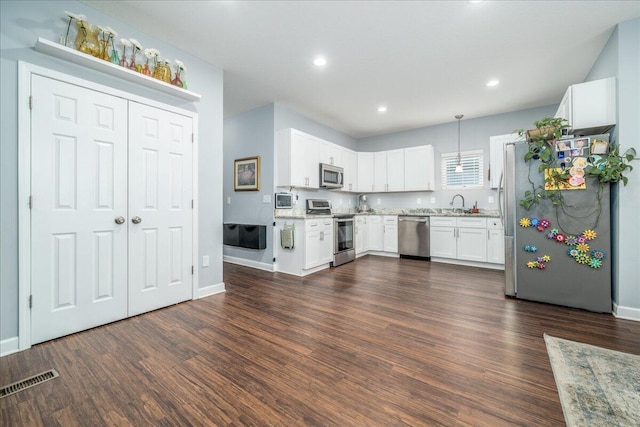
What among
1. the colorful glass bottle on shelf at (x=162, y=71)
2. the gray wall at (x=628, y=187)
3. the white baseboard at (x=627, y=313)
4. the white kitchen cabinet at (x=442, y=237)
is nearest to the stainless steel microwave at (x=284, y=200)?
the colorful glass bottle on shelf at (x=162, y=71)

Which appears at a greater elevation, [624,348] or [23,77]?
[23,77]

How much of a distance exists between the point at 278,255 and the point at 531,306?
11.4ft

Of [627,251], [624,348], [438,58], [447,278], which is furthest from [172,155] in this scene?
[627,251]

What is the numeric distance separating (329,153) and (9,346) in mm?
4736

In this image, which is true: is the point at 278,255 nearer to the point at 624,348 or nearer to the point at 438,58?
the point at 438,58

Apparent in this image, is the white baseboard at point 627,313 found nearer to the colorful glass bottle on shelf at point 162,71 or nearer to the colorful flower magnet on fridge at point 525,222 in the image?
the colorful flower magnet on fridge at point 525,222

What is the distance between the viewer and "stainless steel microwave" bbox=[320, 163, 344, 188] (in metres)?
4.95

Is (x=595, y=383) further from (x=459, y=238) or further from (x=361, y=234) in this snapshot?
(x=361, y=234)

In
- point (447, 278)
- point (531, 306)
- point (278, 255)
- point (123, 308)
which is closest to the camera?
point (123, 308)

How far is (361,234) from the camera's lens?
227 inches

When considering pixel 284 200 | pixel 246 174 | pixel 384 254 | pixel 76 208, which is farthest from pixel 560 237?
pixel 76 208

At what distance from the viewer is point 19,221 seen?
196cm

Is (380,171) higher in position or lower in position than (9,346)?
higher

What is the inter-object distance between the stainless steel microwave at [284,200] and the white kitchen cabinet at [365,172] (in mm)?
2291
